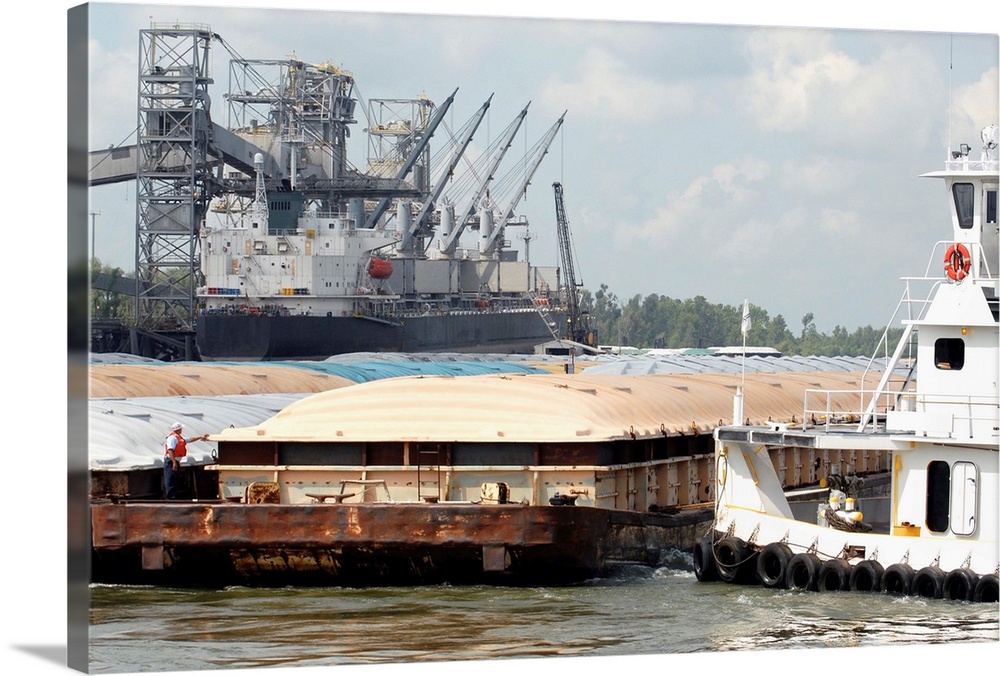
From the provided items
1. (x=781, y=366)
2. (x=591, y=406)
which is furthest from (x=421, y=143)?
(x=591, y=406)

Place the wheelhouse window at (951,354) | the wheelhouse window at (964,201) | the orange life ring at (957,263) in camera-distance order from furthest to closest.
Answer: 1. the wheelhouse window at (951,354)
2. the wheelhouse window at (964,201)
3. the orange life ring at (957,263)

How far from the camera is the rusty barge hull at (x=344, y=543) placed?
65.4 feet

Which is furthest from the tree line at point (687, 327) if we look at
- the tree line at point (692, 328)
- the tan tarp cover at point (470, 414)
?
the tan tarp cover at point (470, 414)

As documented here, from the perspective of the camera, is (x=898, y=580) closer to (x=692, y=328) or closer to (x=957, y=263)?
(x=957, y=263)

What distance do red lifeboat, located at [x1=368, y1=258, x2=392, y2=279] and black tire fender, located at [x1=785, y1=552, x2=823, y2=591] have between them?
75.4 m

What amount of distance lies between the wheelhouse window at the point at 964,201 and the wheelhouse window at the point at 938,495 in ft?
10.3

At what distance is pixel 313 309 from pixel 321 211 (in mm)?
7510

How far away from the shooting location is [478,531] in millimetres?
19891

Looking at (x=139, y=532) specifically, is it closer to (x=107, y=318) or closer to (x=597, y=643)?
(x=597, y=643)

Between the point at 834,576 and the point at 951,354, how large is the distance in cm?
320

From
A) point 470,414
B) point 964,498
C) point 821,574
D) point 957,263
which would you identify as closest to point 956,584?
point 964,498

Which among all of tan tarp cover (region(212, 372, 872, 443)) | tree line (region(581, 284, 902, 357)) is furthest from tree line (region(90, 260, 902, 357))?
tan tarp cover (region(212, 372, 872, 443))

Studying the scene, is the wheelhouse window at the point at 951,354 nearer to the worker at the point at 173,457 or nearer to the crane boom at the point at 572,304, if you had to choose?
the worker at the point at 173,457

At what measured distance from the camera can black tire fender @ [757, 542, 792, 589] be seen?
2075cm
